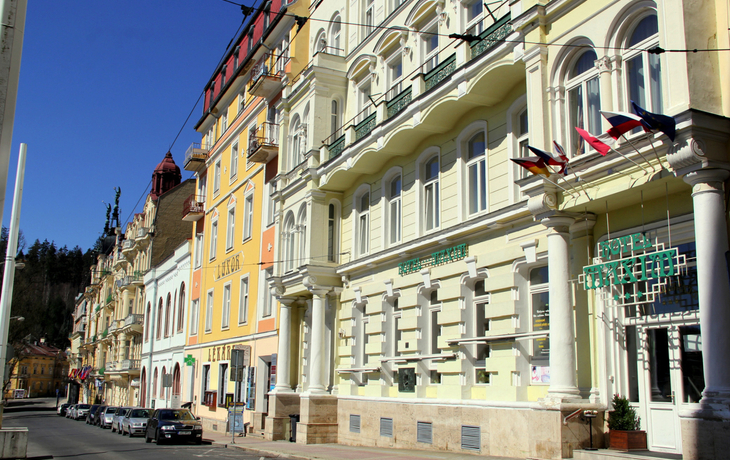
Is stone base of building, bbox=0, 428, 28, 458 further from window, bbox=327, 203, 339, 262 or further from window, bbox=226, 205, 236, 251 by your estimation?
window, bbox=226, 205, 236, 251

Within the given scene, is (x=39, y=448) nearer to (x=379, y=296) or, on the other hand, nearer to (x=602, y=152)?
(x=379, y=296)

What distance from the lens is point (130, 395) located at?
6097cm

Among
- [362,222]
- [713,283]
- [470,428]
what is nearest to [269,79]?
[362,222]

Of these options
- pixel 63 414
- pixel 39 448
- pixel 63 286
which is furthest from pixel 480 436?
pixel 63 286

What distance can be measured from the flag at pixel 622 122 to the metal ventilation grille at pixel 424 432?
9672 millimetres

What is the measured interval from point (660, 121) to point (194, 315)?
115ft

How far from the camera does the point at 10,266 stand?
62.5 feet

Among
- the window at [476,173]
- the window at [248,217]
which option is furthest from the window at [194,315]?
the window at [476,173]

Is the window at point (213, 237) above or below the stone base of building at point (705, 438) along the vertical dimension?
above

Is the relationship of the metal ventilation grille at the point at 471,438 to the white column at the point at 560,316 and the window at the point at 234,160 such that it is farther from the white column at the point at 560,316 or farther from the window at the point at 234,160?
the window at the point at 234,160

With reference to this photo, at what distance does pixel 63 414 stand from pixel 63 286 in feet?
329

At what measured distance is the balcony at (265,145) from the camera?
100ft

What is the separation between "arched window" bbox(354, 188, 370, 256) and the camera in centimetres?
2325

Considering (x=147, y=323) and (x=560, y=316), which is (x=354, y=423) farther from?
(x=147, y=323)
